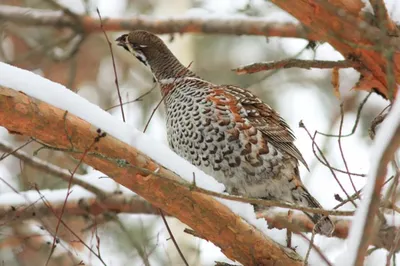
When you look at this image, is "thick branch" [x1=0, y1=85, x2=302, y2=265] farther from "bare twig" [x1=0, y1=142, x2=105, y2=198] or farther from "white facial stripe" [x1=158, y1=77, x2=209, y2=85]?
"bare twig" [x1=0, y1=142, x2=105, y2=198]

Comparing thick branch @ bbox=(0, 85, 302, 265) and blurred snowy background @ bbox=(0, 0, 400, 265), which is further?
blurred snowy background @ bbox=(0, 0, 400, 265)

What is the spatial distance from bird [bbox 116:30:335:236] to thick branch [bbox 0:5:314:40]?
0.90m

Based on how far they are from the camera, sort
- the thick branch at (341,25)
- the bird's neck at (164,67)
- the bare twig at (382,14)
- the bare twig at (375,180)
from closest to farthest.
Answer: the bare twig at (375,180) → the bare twig at (382,14) → the thick branch at (341,25) → the bird's neck at (164,67)

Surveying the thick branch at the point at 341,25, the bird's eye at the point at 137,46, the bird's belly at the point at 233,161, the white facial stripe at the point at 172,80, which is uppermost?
the thick branch at the point at 341,25

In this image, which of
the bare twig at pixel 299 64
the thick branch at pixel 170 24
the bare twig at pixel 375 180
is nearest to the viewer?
the bare twig at pixel 375 180

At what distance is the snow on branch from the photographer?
3.56m

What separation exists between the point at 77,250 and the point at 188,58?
16.8 feet

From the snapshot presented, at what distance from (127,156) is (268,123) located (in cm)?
197

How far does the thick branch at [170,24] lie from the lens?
6.44 m

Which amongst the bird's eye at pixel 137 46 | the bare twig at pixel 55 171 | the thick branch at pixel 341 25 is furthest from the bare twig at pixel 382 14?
the bare twig at pixel 55 171

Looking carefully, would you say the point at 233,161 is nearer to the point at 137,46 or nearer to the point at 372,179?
the point at 137,46

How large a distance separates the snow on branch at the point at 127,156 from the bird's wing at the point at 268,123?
4.04 ft

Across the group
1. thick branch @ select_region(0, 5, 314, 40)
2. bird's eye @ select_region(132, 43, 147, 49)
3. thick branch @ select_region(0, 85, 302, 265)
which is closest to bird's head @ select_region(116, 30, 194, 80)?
bird's eye @ select_region(132, 43, 147, 49)

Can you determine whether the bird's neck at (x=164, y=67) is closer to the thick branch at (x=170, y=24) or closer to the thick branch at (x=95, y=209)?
the thick branch at (x=170, y=24)
